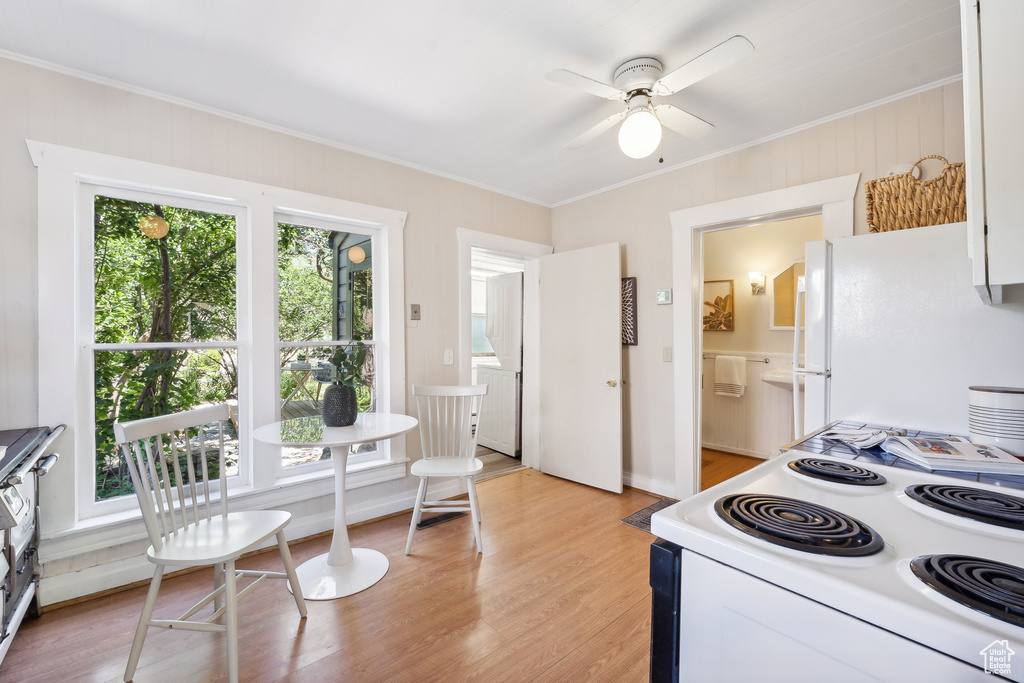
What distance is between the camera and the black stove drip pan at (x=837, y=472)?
1.05m

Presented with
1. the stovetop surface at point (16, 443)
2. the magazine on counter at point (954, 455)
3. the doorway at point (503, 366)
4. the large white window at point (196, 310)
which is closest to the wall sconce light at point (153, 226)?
the large white window at point (196, 310)

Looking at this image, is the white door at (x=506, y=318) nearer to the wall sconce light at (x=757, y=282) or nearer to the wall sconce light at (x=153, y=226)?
the wall sconce light at (x=757, y=282)

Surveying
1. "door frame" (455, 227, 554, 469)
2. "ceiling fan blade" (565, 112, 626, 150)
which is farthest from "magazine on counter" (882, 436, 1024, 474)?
"door frame" (455, 227, 554, 469)

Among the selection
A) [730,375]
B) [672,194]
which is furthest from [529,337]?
[730,375]

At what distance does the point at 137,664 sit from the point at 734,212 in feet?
12.1

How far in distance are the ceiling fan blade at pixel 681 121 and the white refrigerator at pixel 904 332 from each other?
759 millimetres

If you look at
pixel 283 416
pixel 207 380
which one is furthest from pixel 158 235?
pixel 283 416

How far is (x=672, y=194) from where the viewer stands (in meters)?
3.25

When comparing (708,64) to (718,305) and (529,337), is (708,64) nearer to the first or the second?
(529,337)

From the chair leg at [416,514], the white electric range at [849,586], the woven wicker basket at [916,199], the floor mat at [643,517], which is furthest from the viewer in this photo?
the floor mat at [643,517]

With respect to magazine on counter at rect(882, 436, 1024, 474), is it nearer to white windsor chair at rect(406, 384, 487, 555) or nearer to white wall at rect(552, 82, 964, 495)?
white wall at rect(552, 82, 964, 495)

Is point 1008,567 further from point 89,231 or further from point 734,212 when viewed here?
point 89,231

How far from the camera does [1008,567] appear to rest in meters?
0.64

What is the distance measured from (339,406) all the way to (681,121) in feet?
7.22
